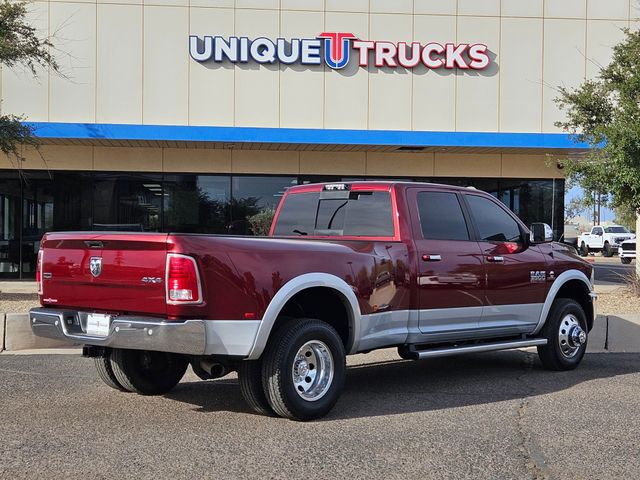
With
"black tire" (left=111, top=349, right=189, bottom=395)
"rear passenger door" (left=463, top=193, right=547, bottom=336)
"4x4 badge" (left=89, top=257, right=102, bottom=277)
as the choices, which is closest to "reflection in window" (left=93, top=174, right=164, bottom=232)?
"black tire" (left=111, top=349, right=189, bottom=395)

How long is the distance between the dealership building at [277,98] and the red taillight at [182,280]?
12.5 metres

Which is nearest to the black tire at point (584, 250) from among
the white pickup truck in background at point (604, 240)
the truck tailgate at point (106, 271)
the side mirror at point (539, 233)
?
the white pickup truck in background at point (604, 240)

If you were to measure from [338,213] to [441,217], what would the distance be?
1058 millimetres

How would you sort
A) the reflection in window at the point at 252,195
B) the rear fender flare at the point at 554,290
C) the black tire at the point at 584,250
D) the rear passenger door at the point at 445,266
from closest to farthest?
1. the rear passenger door at the point at 445,266
2. the rear fender flare at the point at 554,290
3. the reflection in window at the point at 252,195
4. the black tire at the point at 584,250

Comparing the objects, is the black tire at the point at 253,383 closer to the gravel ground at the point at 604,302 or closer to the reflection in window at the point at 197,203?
the gravel ground at the point at 604,302

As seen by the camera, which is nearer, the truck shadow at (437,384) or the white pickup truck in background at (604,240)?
the truck shadow at (437,384)

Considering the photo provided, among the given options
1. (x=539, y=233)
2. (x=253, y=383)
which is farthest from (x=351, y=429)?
(x=539, y=233)

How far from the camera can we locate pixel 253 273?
5.67m

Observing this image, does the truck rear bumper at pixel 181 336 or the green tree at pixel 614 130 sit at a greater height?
the green tree at pixel 614 130

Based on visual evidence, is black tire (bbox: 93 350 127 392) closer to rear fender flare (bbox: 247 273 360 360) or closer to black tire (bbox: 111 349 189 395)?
black tire (bbox: 111 349 189 395)

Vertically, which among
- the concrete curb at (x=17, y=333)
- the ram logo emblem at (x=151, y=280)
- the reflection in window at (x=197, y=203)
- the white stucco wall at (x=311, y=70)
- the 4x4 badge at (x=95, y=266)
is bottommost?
the concrete curb at (x=17, y=333)

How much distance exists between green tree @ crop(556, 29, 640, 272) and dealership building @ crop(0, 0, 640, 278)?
344 cm

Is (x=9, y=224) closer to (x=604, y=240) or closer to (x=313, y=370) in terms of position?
(x=313, y=370)

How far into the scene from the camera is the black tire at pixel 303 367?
5777 mm
